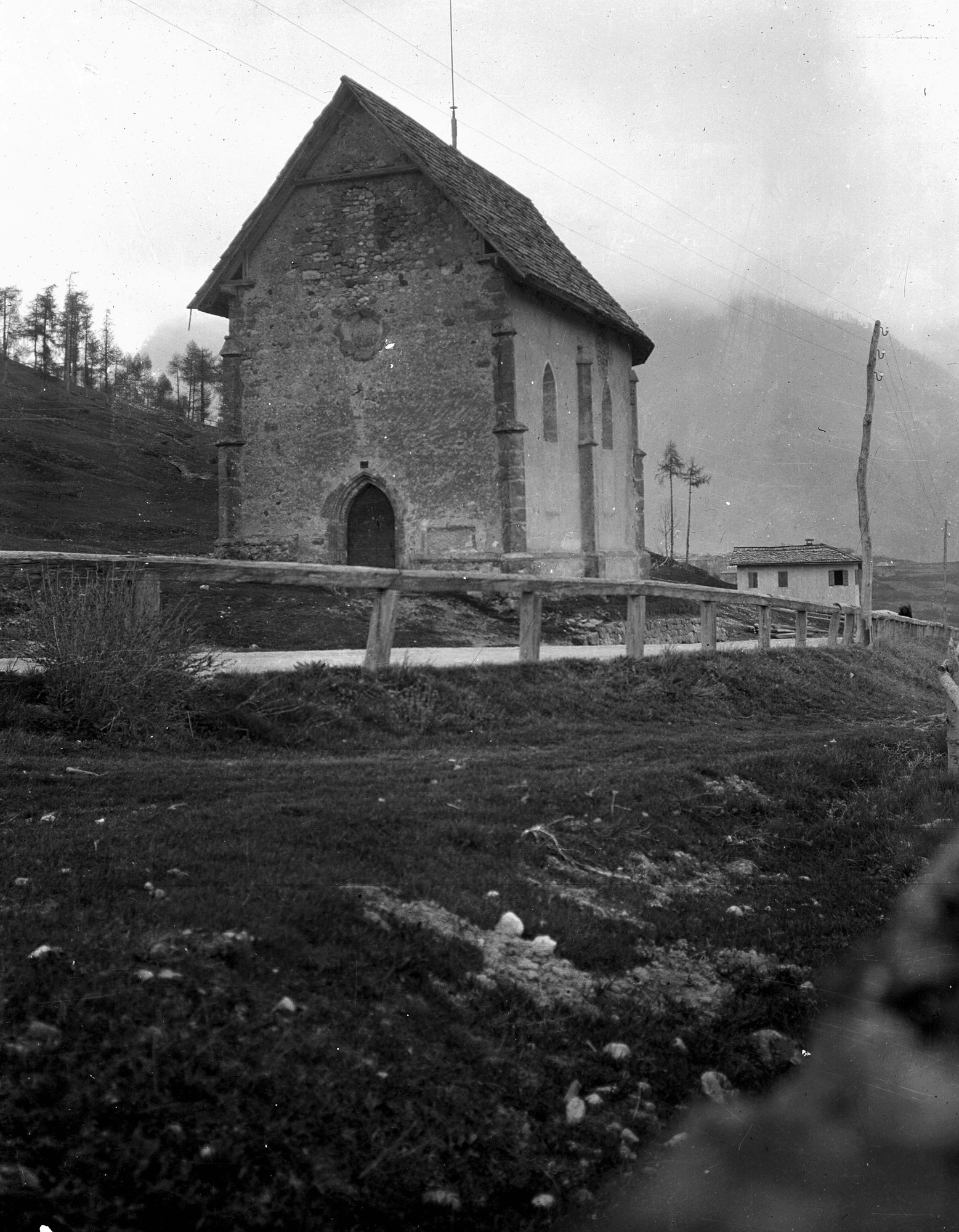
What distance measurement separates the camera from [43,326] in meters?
129

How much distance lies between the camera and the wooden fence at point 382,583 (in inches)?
386

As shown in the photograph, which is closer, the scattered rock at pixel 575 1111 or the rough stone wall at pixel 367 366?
the scattered rock at pixel 575 1111

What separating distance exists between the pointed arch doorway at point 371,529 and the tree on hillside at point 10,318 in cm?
11701

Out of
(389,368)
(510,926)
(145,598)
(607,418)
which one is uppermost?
(389,368)

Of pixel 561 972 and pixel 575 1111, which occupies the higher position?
pixel 561 972

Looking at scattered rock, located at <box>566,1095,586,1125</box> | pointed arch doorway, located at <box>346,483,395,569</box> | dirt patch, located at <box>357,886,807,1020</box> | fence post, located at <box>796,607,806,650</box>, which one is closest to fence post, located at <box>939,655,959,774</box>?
dirt patch, located at <box>357,886,807,1020</box>

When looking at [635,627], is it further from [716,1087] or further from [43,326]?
[43,326]

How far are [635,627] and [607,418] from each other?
57.0 feet

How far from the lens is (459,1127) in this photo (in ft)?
13.3

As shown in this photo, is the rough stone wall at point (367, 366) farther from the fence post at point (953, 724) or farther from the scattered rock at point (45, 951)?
the scattered rock at point (45, 951)

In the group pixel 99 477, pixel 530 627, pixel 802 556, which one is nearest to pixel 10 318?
pixel 99 477

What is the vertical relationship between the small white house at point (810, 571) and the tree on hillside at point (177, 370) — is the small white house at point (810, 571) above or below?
below

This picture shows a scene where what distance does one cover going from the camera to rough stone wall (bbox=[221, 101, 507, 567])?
2619 centimetres

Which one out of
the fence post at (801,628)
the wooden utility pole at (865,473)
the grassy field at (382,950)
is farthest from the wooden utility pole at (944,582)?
the grassy field at (382,950)
